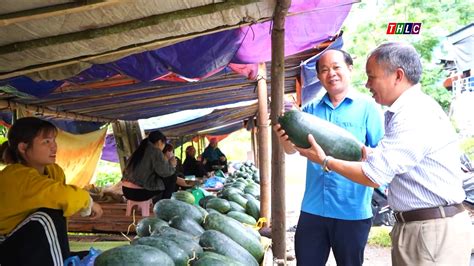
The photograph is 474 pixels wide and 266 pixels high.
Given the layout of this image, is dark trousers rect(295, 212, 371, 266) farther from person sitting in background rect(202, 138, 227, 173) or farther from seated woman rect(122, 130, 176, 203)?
person sitting in background rect(202, 138, 227, 173)

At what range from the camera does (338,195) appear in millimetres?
3068

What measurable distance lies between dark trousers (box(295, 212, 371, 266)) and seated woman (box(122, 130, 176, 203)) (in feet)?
12.7

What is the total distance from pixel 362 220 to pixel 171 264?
60.1 inches

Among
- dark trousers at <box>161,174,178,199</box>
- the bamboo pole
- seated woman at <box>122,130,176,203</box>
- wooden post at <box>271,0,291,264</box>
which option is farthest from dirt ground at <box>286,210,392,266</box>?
the bamboo pole

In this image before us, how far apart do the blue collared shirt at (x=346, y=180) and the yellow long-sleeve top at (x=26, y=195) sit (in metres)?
1.77

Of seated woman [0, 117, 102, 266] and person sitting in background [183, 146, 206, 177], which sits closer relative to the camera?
seated woman [0, 117, 102, 266]

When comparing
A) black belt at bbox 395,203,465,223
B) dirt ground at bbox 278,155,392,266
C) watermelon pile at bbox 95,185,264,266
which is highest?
black belt at bbox 395,203,465,223

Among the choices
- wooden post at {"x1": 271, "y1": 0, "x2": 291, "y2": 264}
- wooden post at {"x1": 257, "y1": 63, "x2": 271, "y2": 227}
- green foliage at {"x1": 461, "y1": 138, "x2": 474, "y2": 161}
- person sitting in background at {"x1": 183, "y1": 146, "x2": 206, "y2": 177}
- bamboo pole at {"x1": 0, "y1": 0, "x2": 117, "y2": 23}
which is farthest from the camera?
green foliage at {"x1": 461, "y1": 138, "x2": 474, "y2": 161}

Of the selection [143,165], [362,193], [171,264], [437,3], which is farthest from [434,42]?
[171,264]

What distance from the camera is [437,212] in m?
2.25

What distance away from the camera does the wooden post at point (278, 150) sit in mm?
3402

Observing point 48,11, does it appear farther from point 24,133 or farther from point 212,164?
point 212,164

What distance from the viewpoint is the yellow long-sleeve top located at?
97.5 inches

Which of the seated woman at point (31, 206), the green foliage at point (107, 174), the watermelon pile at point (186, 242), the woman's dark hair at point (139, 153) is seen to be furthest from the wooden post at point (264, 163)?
the green foliage at point (107, 174)
